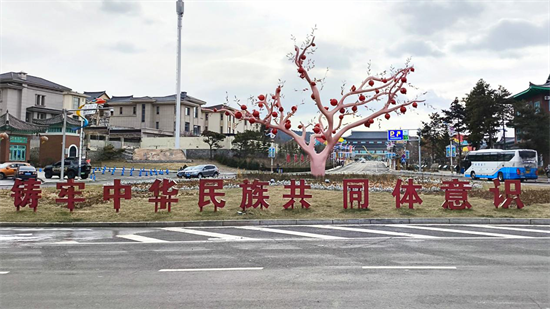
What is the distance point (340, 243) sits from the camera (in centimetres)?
853

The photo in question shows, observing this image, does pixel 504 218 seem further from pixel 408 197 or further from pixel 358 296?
pixel 358 296

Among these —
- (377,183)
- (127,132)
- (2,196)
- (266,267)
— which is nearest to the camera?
(266,267)

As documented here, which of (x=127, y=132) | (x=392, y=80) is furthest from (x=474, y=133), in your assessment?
(x=127, y=132)

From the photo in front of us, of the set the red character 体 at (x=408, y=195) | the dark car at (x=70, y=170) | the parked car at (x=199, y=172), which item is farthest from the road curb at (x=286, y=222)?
the parked car at (x=199, y=172)

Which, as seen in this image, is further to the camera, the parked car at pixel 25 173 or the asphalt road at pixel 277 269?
the parked car at pixel 25 173

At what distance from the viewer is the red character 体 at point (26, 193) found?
1285 centimetres

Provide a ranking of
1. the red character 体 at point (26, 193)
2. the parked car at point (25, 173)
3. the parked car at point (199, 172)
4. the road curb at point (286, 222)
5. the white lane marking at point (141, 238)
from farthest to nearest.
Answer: the parked car at point (199, 172), the parked car at point (25, 173), the red character 体 at point (26, 193), the road curb at point (286, 222), the white lane marking at point (141, 238)

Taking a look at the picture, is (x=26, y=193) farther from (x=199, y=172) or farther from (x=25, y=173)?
(x=199, y=172)

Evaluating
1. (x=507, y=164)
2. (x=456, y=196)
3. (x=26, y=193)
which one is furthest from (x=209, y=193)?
(x=507, y=164)

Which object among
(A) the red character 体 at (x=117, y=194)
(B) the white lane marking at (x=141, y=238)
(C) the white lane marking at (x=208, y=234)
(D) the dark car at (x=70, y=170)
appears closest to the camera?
(B) the white lane marking at (x=141, y=238)

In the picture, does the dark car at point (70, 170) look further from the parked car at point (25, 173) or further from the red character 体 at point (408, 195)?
the red character 体 at point (408, 195)

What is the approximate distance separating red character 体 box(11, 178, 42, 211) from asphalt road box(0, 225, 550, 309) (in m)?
2.84

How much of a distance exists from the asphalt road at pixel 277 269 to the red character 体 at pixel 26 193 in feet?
9.31

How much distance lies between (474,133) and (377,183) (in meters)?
28.3
